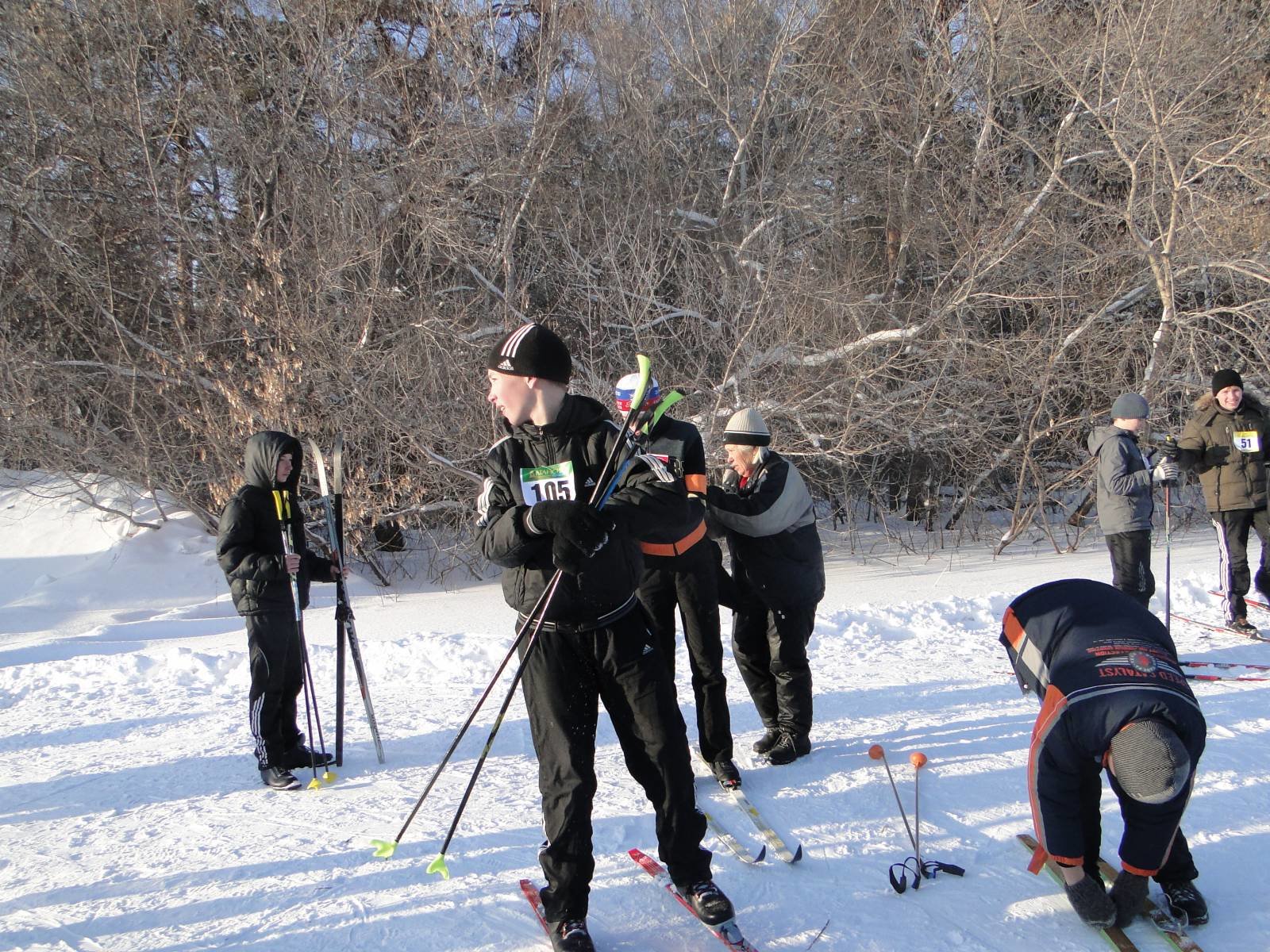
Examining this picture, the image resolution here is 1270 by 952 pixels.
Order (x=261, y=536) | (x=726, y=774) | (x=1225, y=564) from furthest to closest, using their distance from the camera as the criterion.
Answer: (x=1225, y=564)
(x=261, y=536)
(x=726, y=774)

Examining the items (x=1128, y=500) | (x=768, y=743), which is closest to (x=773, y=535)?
(x=768, y=743)

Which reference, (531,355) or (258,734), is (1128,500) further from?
(258,734)

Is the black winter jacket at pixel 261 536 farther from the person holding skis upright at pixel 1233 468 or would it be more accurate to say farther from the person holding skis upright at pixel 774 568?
the person holding skis upright at pixel 1233 468

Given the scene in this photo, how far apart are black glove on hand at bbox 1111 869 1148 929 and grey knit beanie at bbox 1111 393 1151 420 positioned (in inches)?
142

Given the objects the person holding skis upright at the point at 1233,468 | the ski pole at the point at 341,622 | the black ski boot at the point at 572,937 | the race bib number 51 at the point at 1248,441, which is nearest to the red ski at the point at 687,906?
the black ski boot at the point at 572,937

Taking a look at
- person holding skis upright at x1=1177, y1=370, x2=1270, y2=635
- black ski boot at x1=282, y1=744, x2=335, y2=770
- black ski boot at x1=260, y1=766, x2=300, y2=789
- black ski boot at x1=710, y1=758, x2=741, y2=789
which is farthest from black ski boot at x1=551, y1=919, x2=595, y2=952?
person holding skis upright at x1=1177, y1=370, x2=1270, y2=635

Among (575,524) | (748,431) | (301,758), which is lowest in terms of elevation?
(301,758)

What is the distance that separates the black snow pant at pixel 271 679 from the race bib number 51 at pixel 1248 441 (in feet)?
21.3

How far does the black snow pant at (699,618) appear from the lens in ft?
11.9

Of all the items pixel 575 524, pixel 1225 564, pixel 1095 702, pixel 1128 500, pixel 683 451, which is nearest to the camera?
pixel 575 524

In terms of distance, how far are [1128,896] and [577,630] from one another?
1829mm

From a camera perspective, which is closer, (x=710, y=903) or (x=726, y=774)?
(x=710, y=903)

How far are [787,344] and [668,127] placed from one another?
4137 millimetres

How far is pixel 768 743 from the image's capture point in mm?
4066
